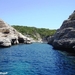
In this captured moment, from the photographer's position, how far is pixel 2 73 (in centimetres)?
3131

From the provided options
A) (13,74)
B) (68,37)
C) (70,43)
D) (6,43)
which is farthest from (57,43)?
(13,74)

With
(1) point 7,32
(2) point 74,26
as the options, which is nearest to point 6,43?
(1) point 7,32

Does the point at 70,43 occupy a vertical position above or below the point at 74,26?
below

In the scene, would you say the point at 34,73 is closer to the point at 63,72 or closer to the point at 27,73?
the point at 27,73

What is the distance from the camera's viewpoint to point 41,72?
32.8 meters

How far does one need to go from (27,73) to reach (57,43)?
43.7 metres

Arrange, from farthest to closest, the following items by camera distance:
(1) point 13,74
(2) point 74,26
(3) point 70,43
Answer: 1. (2) point 74,26
2. (3) point 70,43
3. (1) point 13,74

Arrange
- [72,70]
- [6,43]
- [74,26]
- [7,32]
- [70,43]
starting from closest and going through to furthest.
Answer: [72,70], [70,43], [74,26], [6,43], [7,32]

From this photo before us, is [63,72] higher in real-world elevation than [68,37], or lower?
lower

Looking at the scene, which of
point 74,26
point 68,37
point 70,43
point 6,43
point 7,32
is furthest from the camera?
point 7,32

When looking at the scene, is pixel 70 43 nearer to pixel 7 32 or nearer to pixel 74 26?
pixel 74 26

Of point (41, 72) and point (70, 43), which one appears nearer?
point (41, 72)

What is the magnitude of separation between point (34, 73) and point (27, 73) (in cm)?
117

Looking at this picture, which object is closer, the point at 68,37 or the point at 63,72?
the point at 63,72
